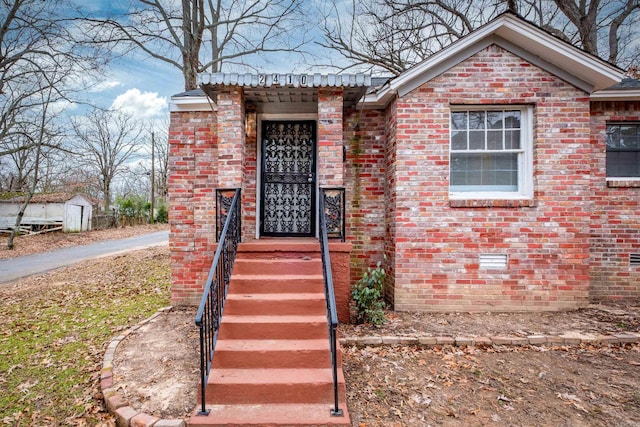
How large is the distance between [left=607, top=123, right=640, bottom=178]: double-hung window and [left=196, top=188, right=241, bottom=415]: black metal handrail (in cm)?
635

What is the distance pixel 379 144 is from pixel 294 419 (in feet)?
14.2

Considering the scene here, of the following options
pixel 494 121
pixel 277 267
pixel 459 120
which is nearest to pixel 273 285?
pixel 277 267

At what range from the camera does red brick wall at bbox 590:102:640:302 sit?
5457mm

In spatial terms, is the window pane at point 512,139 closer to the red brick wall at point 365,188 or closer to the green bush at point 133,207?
the red brick wall at point 365,188

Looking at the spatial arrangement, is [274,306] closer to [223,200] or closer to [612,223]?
[223,200]

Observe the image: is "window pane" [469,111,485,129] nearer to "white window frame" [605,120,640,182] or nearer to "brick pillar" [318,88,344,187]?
"brick pillar" [318,88,344,187]

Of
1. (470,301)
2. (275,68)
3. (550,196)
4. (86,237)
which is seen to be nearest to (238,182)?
(470,301)

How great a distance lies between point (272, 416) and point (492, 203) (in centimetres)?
421

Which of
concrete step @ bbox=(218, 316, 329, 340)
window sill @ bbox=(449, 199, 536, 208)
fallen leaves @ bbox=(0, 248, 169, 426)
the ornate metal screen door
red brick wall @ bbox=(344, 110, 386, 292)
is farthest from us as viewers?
the ornate metal screen door

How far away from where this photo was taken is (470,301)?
16.3ft

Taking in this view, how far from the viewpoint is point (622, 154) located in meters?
5.62

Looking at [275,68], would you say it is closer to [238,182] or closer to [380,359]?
[238,182]

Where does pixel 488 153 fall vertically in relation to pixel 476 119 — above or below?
below

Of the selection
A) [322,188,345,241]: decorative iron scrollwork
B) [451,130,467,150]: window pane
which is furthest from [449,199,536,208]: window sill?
[322,188,345,241]: decorative iron scrollwork
